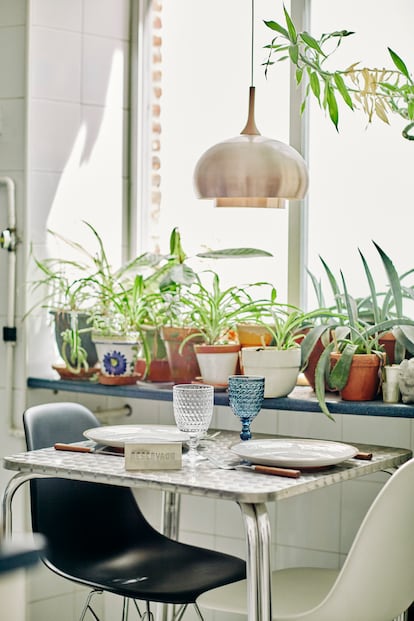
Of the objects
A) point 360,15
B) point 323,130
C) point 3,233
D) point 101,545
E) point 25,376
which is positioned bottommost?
point 101,545

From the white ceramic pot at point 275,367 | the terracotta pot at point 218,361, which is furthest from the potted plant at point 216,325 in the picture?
the white ceramic pot at point 275,367

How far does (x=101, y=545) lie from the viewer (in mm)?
2832

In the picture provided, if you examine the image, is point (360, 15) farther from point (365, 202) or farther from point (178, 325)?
point (178, 325)

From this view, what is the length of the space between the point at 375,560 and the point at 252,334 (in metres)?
1.06

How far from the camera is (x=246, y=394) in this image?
2691 millimetres

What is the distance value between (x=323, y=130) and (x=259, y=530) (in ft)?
5.27

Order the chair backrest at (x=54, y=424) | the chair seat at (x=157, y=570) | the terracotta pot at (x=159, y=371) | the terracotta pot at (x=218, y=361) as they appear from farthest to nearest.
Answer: the terracotta pot at (x=159, y=371)
the terracotta pot at (x=218, y=361)
the chair backrest at (x=54, y=424)
the chair seat at (x=157, y=570)

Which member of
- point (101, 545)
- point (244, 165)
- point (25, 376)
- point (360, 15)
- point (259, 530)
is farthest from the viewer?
point (25, 376)

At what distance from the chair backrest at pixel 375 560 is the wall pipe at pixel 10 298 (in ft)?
4.92

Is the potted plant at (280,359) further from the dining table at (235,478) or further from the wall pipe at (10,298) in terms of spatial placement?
the wall pipe at (10,298)

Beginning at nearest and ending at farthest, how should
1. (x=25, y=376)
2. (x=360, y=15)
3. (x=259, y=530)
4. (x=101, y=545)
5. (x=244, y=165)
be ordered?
(x=259, y=530)
(x=244, y=165)
(x=101, y=545)
(x=360, y=15)
(x=25, y=376)

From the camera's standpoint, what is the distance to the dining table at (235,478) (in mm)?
2145

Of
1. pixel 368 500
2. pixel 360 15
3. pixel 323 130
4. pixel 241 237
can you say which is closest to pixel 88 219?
pixel 241 237

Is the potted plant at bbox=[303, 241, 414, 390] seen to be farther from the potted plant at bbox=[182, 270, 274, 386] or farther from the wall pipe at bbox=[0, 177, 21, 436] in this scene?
the wall pipe at bbox=[0, 177, 21, 436]
